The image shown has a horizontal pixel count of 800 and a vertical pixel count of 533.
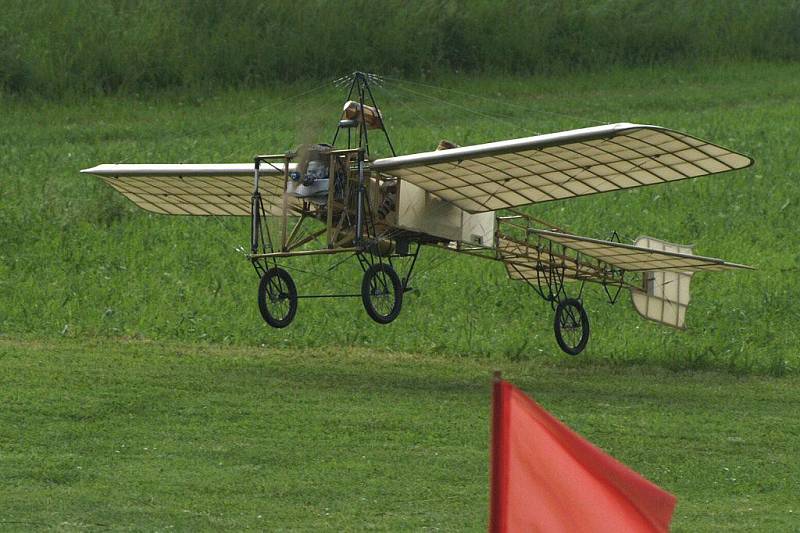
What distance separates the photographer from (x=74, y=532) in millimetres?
10797

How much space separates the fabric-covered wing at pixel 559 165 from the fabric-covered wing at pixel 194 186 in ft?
6.86

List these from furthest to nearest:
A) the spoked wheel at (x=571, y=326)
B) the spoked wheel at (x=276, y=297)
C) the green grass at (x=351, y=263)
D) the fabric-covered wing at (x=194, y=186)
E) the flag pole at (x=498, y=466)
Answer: the green grass at (x=351, y=263), the spoked wheel at (x=571, y=326), the fabric-covered wing at (x=194, y=186), the spoked wheel at (x=276, y=297), the flag pole at (x=498, y=466)

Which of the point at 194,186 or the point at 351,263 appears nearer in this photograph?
the point at 194,186

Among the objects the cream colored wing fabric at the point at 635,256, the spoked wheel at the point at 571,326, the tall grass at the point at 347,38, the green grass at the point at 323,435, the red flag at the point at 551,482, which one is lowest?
the green grass at the point at 323,435

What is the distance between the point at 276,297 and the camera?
652 inches

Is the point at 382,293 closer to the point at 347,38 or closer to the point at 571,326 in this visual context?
the point at 571,326

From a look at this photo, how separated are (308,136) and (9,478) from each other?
5.57 m

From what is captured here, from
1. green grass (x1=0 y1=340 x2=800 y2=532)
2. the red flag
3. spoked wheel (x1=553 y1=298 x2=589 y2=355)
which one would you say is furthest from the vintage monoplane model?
the red flag

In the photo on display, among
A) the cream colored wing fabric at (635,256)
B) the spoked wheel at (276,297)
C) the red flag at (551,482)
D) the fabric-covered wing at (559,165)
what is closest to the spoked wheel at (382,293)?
the spoked wheel at (276,297)

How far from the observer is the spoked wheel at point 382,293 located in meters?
15.9

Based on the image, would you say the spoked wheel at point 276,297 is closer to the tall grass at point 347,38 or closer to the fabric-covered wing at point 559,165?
the fabric-covered wing at point 559,165

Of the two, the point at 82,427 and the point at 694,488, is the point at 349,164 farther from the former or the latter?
the point at 694,488

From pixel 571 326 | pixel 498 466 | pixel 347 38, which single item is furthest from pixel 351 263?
pixel 498 466

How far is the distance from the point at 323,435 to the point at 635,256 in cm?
634
